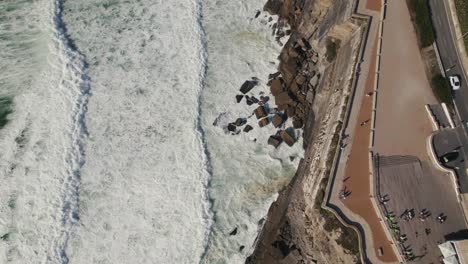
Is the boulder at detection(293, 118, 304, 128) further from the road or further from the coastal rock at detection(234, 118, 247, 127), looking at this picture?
the road

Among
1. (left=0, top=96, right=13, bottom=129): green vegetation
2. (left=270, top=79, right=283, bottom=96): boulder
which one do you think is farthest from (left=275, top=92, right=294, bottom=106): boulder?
(left=0, top=96, right=13, bottom=129): green vegetation

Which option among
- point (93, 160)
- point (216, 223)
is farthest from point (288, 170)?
point (93, 160)

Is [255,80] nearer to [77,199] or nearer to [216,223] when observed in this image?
[216,223]

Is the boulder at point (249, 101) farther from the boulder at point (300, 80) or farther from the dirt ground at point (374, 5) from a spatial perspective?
the dirt ground at point (374, 5)

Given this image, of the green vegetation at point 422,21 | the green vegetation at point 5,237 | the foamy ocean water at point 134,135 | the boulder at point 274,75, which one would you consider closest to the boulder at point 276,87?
the boulder at point 274,75

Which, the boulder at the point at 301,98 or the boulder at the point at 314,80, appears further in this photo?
the boulder at the point at 314,80
